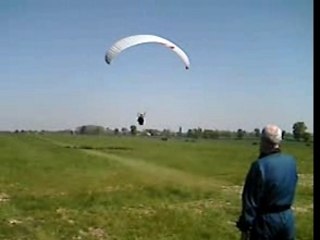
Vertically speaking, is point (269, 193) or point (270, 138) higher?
point (270, 138)

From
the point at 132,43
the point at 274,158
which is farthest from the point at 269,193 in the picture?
the point at 132,43

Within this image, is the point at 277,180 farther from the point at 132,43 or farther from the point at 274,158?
the point at 132,43

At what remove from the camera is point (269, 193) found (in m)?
5.25

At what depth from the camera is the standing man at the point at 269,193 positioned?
17.1ft

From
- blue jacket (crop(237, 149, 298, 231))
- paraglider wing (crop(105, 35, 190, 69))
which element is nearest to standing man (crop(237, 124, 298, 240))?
blue jacket (crop(237, 149, 298, 231))

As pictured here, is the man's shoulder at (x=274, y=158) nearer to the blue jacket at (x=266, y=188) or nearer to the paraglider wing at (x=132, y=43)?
the blue jacket at (x=266, y=188)

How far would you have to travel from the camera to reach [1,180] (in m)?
25.0

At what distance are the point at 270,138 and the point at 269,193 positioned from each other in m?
0.53

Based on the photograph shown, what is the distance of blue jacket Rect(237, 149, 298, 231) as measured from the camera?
17.0 ft

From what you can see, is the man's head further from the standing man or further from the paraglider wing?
the paraglider wing

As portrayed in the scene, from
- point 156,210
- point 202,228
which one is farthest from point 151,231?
point 156,210

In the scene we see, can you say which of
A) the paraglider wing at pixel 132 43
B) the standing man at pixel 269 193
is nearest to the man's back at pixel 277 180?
the standing man at pixel 269 193

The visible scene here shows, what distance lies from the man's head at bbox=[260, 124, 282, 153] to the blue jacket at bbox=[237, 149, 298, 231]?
70 millimetres

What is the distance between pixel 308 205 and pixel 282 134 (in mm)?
10270
